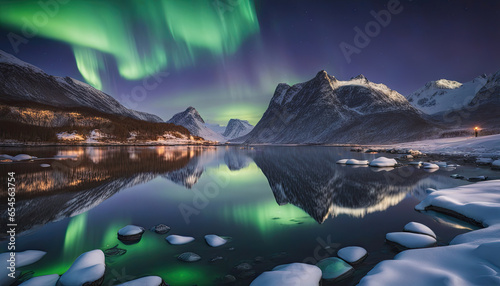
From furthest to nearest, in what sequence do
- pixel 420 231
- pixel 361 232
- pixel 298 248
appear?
pixel 361 232
pixel 420 231
pixel 298 248

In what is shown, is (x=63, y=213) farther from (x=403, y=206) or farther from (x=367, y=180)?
(x=367, y=180)

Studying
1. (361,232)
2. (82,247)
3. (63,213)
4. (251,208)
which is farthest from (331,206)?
(63,213)

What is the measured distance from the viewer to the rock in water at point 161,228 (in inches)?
365

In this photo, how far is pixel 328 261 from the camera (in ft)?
21.4

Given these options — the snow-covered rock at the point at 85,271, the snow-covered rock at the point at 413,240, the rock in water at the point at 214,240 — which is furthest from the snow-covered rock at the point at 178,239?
the snow-covered rock at the point at 413,240

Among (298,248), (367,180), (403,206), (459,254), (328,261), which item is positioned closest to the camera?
(459,254)

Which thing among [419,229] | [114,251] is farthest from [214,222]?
[419,229]

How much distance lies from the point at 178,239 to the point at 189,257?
1.56 m

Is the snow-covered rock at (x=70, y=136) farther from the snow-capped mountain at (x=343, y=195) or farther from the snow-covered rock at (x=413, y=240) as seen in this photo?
the snow-covered rock at (x=413, y=240)

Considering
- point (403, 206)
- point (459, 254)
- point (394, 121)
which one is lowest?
point (403, 206)

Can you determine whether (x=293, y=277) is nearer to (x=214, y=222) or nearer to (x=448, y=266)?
(x=448, y=266)

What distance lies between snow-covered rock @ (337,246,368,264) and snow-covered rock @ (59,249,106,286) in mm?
7035

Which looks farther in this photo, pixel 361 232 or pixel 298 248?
pixel 361 232

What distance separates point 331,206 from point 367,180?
10371mm
